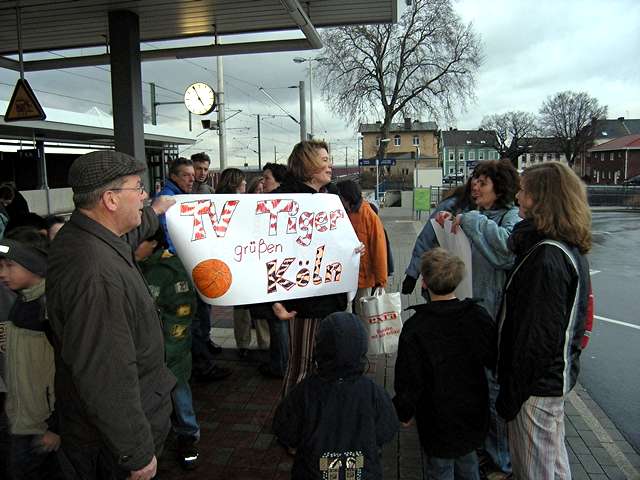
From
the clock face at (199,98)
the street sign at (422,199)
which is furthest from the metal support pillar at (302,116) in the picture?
the clock face at (199,98)

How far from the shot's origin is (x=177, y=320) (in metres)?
3.28

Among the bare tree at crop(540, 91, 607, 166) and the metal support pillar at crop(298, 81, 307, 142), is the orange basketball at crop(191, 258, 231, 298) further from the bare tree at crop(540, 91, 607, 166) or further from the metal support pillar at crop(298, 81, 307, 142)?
the bare tree at crop(540, 91, 607, 166)

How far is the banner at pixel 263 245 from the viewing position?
10.1 feet

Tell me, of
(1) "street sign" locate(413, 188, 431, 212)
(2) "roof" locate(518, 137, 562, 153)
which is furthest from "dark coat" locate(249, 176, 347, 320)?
(2) "roof" locate(518, 137, 562, 153)

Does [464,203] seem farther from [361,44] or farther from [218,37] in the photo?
[361,44]

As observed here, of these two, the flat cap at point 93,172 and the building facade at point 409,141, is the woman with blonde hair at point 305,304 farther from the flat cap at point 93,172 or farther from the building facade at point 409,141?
the building facade at point 409,141

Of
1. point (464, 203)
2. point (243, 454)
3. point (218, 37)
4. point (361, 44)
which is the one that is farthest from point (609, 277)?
point (361, 44)

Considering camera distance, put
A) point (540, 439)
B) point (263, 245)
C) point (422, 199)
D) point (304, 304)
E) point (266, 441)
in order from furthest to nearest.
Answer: point (422, 199) → point (266, 441) → point (304, 304) → point (263, 245) → point (540, 439)

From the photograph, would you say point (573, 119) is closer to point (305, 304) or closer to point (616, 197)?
point (616, 197)

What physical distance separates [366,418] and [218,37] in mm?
5785

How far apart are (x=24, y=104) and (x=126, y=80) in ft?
4.59

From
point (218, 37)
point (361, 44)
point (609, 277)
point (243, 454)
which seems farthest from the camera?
point (361, 44)

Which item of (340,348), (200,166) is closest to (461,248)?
(340,348)

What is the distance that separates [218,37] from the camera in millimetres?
6625
